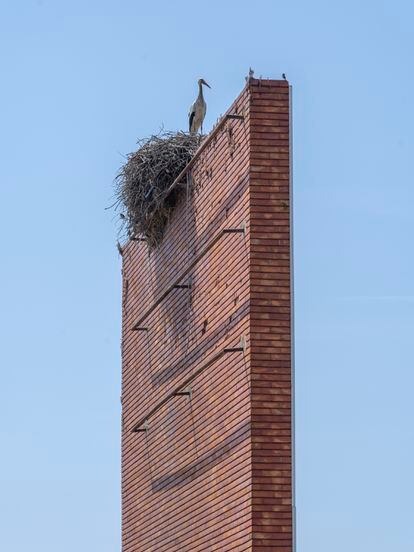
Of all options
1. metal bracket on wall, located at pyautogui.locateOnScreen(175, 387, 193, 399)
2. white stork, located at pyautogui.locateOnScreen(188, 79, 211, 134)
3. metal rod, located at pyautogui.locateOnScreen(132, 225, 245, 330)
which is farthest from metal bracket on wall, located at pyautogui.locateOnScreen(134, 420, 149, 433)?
white stork, located at pyautogui.locateOnScreen(188, 79, 211, 134)

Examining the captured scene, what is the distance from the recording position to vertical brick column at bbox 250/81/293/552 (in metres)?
13.5

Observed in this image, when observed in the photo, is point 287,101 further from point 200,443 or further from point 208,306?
point 200,443

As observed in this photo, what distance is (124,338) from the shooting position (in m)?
19.9

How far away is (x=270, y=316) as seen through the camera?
13992 millimetres

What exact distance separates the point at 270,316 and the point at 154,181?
4158 millimetres

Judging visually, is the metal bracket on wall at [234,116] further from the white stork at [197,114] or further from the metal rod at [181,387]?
the white stork at [197,114]

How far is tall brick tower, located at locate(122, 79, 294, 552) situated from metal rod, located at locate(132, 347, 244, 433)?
0.07 ft

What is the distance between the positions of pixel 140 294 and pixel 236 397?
4786mm

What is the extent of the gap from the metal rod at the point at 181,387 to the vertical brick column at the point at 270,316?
15.7 inches

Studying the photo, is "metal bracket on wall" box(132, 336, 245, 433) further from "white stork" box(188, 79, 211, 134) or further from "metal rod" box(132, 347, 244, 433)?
"white stork" box(188, 79, 211, 134)

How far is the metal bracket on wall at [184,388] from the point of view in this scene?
14312mm

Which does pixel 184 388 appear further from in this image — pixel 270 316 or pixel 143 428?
pixel 270 316

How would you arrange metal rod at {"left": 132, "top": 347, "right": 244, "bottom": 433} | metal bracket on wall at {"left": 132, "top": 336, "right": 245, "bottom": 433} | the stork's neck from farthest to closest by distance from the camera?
the stork's neck → metal rod at {"left": 132, "top": 347, "right": 244, "bottom": 433} → metal bracket on wall at {"left": 132, "top": 336, "right": 245, "bottom": 433}

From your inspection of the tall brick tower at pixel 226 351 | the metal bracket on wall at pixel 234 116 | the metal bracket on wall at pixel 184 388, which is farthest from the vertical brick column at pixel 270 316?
the metal bracket on wall at pixel 184 388
